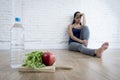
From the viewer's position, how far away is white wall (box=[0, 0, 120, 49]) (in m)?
3.84

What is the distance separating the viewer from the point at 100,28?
420 centimetres

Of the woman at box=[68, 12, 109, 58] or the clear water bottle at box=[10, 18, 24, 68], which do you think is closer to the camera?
the clear water bottle at box=[10, 18, 24, 68]

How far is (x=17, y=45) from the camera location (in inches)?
75.4

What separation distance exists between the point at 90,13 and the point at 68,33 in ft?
2.09

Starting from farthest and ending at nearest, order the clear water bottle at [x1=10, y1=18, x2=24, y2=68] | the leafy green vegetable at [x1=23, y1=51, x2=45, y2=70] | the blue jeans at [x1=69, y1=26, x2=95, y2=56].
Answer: the blue jeans at [x1=69, y1=26, x2=95, y2=56], the clear water bottle at [x1=10, y1=18, x2=24, y2=68], the leafy green vegetable at [x1=23, y1=51, x2=45, y2=70]

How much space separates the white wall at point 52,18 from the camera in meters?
3.84

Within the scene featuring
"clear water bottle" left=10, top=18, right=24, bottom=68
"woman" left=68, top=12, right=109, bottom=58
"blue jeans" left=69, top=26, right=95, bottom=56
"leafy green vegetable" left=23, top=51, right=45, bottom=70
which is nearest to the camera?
"leafy green vegetable" left=23, top=51, right=45, bottom=70

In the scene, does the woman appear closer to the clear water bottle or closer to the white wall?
the white wall

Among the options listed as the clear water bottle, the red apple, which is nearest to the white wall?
the clear water bottle

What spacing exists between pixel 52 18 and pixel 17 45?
2143 mm

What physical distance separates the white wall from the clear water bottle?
1.95m

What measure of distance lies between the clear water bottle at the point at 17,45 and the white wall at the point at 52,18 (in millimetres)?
1949

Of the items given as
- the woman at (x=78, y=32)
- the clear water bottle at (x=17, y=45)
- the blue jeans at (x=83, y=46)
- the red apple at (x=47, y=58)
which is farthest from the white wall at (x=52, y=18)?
the red apple at (x=47, y=58)

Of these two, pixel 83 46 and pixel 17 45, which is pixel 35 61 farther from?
pixel 83 46
